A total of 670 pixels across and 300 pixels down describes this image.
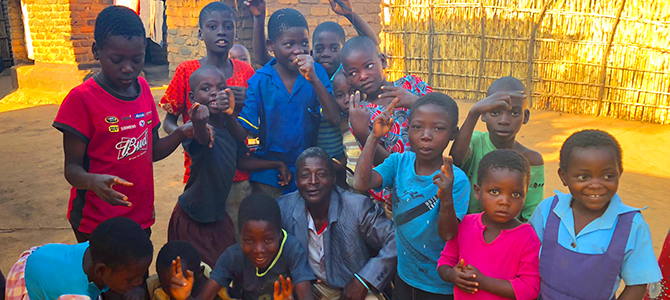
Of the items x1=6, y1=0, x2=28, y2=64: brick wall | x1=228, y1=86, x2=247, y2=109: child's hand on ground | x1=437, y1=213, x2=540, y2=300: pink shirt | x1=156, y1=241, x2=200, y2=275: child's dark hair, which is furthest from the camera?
x1=6, y1=0, x2=28, y2=64: brick wall

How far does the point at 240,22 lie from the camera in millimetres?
7168

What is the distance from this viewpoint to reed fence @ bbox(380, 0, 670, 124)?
7223mm

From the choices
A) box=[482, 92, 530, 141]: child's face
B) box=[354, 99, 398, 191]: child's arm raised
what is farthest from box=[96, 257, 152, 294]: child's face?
box=[482, 92, 530, 141]: child's face

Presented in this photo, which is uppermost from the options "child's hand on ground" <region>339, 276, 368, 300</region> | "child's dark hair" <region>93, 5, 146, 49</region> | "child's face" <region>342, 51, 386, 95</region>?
"child's dark hair" <region>93, 5, 146, 49</region>

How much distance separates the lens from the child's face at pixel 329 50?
312cm

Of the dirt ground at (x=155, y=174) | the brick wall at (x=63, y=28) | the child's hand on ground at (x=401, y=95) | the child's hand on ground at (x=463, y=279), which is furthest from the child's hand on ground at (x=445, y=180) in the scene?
the brick wall at (x=63, y=28)

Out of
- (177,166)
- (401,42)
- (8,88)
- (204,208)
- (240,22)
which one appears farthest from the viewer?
(8,88)

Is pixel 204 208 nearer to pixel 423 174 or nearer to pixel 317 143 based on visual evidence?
pixel 317 143

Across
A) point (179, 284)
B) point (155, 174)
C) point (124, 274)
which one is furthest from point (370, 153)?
point (155, 174)

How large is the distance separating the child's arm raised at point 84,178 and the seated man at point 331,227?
2.58 feet

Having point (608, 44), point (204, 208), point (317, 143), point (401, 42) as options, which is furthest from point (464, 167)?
point (401, 42)

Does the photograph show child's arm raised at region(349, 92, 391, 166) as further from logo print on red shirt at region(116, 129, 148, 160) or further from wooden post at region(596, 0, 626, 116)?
wooden post at region(596, 0, 626, 116)

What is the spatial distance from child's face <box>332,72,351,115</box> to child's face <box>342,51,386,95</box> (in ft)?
0.18

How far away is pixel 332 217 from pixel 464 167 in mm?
696
